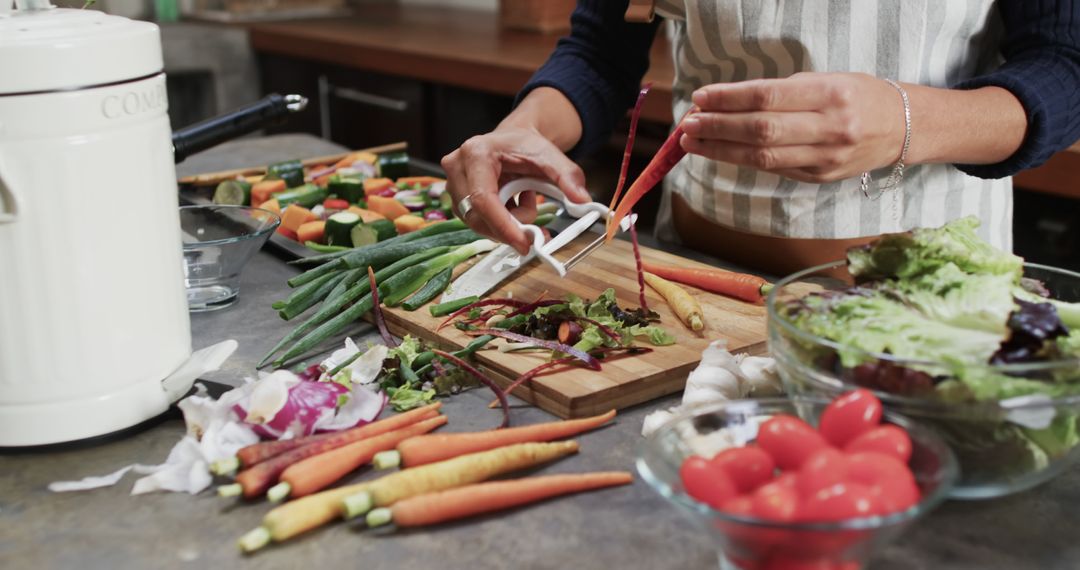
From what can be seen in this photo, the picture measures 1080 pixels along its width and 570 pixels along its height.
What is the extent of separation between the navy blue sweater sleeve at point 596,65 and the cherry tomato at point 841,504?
4.13ft

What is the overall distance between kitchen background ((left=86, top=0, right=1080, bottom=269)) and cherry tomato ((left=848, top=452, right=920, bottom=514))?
197cm

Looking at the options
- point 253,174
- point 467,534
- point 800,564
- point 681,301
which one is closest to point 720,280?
point 681,301

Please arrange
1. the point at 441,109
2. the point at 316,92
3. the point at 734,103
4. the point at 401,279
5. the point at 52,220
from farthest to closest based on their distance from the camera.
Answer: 1. the point at 316,92
2. the point at 441,109
3. the point at 401,279
4. the point at 734,103
5. the point at 52,220

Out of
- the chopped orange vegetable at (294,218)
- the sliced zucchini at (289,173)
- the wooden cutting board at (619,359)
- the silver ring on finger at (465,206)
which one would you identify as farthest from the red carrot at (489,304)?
the sliced zucchini at (289,173)

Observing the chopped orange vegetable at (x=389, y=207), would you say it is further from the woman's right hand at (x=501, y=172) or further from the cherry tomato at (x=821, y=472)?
the cherry tomato at (x=821, y=472)

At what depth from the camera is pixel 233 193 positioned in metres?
2.12

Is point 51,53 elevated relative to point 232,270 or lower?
elevated

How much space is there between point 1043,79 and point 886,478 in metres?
0.89

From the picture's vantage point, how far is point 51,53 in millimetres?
927

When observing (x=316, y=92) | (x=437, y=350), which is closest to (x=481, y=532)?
(x=437, y=350)

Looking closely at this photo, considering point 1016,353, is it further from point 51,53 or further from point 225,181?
point 225,181

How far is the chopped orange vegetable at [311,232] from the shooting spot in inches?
72.6

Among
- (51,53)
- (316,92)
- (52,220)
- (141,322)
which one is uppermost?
(51,53)

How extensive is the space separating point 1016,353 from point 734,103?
1.43ft
